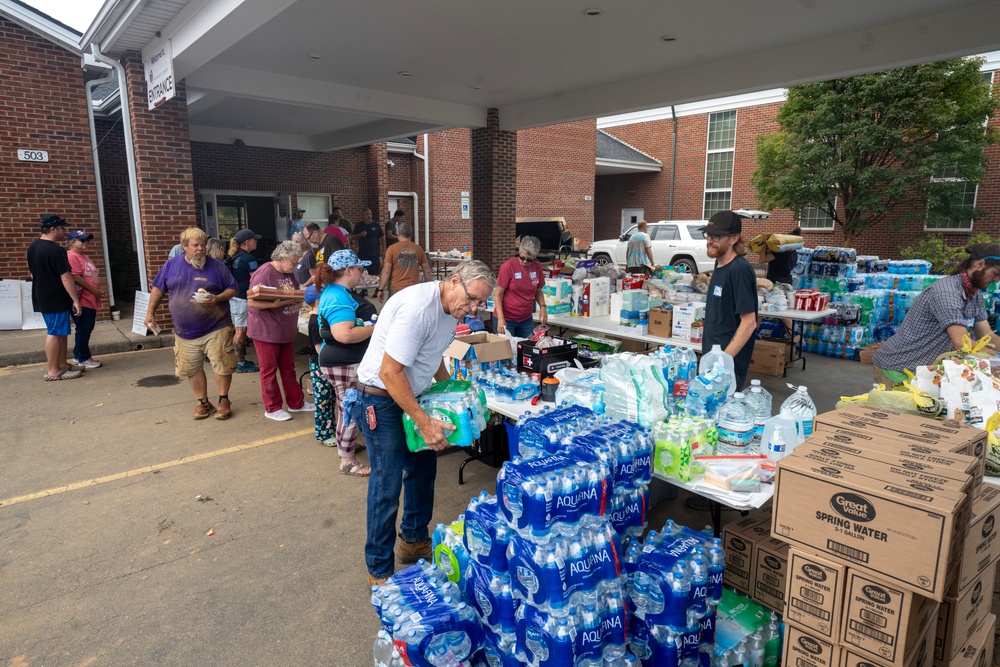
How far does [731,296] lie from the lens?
13.2 feet

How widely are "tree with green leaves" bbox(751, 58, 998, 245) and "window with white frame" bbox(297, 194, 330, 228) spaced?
13.2m

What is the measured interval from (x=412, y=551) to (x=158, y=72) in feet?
25.3

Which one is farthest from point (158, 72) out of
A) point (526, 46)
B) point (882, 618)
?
point (882, 618)

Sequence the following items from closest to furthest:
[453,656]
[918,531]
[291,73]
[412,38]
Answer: [918,531] → [453,656] → [412,38] → [291,73]

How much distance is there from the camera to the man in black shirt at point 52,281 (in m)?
6.64

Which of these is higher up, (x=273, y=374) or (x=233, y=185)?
(x=233, y=185)

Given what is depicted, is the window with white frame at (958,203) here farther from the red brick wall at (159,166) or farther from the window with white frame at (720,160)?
the red brick wall at (159,166)

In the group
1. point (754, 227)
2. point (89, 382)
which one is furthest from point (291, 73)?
point (754, 227)

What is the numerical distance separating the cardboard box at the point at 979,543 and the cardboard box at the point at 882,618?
0.56ft

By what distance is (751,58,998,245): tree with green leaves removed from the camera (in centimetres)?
1436

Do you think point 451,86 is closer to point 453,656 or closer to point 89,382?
point 89,382

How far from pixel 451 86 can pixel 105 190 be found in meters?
8.27

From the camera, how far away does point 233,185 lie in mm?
15477

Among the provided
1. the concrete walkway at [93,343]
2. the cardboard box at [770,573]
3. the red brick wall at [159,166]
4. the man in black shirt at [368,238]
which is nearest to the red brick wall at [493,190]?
the man in black shirt at [368,238]
